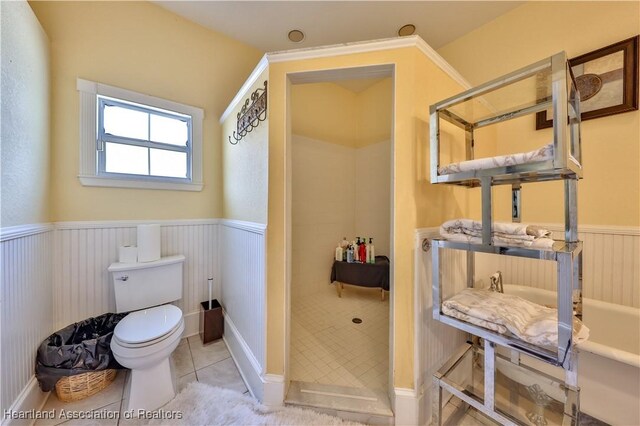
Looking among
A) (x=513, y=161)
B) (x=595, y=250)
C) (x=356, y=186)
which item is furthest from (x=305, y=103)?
(x=595, y=250)

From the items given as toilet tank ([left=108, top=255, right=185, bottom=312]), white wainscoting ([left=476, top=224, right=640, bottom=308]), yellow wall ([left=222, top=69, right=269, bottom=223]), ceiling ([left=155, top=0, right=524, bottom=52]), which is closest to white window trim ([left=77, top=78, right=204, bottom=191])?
yellow wall ([left=222, top=69, right=269, bottom=223])

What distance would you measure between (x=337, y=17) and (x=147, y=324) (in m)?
2.71

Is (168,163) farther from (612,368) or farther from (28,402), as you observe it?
(612,368)

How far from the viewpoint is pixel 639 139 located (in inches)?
53.1

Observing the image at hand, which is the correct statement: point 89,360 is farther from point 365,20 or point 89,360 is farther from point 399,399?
point 365,20

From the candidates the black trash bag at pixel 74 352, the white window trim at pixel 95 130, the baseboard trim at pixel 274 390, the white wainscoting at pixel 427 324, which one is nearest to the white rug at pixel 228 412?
the baseboard trim at pixel 274 390

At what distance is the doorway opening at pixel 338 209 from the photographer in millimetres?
2062

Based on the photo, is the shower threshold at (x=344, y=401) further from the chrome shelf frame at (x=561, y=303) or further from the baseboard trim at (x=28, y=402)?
the baseboard trim at (x=28, y=402)

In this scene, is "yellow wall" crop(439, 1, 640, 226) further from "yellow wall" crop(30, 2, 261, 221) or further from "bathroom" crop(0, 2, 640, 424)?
"yellow wall" crop(30, 2, 261, 221)

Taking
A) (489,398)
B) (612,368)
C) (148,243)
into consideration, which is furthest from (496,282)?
(148,243)

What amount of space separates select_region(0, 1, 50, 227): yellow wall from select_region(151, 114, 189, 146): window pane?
0.59m

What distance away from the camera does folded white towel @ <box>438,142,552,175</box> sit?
745 mm

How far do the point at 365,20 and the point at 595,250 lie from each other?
8.00ft

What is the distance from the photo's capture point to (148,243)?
173 centimetres
